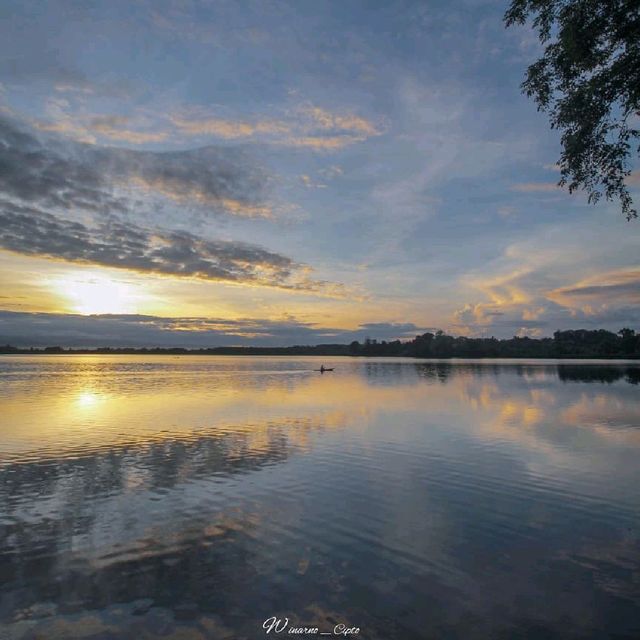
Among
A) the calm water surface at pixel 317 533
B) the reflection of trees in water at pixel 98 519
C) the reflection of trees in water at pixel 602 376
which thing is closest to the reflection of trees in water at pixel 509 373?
the reflection of trees in water at pixel 602 376

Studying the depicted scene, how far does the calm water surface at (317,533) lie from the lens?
898 cm

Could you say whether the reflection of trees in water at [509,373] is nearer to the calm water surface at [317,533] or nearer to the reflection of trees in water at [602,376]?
the reflection of trees in water at [602,376]

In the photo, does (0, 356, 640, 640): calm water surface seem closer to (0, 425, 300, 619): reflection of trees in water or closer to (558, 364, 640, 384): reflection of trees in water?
(0, 425, 300, 619): reflection of trees in water

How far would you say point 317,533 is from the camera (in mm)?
12945

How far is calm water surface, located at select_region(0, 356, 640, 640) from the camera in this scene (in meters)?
8.98

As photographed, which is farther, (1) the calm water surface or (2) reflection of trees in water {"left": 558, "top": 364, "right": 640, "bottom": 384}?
(2) reflection of trees in water {"left": 558, "top": 364, "right": 640, "bottom": 384}

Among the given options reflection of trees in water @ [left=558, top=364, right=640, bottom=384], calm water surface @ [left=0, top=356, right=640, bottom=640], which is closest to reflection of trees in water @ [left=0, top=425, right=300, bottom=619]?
calm water surface @ [left=0, top=356, right=640, bottom=640]

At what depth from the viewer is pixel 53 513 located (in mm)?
14219

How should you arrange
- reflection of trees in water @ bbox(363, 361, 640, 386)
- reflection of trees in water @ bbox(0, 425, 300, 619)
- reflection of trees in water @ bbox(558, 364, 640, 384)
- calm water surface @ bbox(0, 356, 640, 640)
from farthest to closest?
reflection of trees in water @ bbox(363, 361, 640, 386) → reflection of trees in water @ bbox(558, 364, 640, 384) → reflection of trees in water @ bbox(0, 425, 300, 619) → calm water surface @ bbox(0, 356, 640, 640)

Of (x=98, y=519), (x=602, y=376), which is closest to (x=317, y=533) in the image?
(x=98, y=519)

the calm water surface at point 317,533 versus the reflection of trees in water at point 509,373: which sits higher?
the reflection of trees in water at point 509,373

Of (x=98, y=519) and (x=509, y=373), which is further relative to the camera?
(x=509, y=373)

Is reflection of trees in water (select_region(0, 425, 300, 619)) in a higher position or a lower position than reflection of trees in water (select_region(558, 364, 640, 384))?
lower

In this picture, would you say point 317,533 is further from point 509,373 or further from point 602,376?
point 509,373
